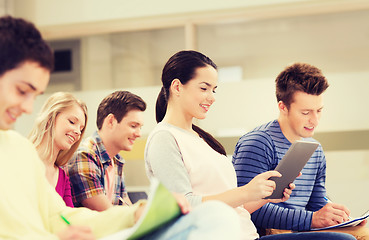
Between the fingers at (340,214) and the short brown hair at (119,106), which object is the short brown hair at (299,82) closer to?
the fingers at (340,214)

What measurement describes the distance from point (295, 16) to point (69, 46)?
198cm

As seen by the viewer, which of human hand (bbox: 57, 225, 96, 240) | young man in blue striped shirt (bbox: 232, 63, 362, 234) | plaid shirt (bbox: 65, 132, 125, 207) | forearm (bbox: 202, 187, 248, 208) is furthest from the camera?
plaid shirt (bbox: 65, 132, 125, 207)

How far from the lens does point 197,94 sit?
1.60 meters

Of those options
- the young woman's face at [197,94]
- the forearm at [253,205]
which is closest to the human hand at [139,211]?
the young woman's face at [197,94]

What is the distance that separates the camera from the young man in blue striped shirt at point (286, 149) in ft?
5.90

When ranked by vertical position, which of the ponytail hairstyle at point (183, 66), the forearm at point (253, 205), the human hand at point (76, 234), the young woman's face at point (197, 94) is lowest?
the forearm at point (253, 205)

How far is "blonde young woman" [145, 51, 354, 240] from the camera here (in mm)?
1412

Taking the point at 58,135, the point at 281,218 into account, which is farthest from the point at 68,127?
the point at 281,218

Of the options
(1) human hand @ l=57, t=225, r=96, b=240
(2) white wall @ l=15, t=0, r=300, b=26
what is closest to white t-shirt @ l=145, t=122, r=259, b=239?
(1) human hand @ l=57, t=225, r=96, b=240

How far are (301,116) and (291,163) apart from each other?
1.64ft

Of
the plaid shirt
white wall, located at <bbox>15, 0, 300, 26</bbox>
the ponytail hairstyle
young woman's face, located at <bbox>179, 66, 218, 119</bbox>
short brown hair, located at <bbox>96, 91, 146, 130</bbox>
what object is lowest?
the plaid shirt

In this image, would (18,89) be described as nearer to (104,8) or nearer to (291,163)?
(291,163)

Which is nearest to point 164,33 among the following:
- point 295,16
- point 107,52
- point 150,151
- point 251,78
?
point 107,52

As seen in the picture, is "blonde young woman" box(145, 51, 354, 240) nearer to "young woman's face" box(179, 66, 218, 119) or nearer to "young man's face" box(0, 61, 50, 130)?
"young woman's face" box(179, 66, 218, 119)
